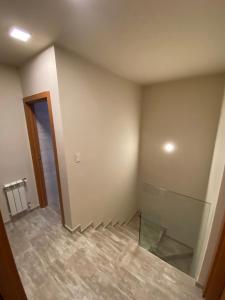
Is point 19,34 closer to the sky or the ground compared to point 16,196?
closer to the sky

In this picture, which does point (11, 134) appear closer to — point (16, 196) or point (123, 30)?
point (16, 196)

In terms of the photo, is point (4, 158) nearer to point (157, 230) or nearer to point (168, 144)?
point (168, 144)

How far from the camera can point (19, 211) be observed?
2.46 metres

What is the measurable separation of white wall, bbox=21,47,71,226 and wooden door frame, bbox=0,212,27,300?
1.30 m

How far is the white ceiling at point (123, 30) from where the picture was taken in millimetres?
1081

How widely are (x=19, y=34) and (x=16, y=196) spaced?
7.48ft

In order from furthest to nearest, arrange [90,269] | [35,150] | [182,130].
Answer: [182,130], [35,150], [90,269]

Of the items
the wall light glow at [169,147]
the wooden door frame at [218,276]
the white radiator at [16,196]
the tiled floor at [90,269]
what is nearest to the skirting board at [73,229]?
the tiled floor at [90,269]

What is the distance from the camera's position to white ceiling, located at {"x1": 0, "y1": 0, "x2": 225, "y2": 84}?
1081mm

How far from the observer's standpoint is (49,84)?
1792 millimetres

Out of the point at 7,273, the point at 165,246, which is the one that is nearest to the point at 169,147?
the point at 165,246

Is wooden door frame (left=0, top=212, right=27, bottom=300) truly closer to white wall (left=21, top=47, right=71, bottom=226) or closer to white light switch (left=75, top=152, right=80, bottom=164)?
white wall (left=21, top=47, right=71, bottom=226)

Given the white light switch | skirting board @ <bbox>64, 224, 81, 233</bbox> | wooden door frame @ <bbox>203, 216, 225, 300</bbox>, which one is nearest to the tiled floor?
skirting board @ <bbox>64, 224, 81, 233</bbox>

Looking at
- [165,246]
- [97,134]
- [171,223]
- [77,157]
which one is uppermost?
[97,134]
